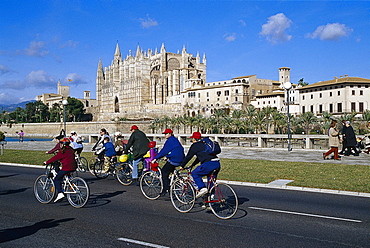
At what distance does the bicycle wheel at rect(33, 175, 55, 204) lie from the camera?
9.44 metres

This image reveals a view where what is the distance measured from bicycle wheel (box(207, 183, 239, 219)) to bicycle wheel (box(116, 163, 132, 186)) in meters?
5.02

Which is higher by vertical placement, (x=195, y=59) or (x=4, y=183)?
(x=195, y=59)

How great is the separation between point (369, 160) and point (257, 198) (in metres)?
11.2

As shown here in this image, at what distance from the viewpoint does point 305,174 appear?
14.1m

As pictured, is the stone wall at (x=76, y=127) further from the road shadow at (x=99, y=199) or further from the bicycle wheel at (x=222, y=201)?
the bicycle wheel at (x=222, y=201)

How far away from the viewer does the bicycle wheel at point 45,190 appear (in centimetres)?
944

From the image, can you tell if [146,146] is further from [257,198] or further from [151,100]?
[151,100]

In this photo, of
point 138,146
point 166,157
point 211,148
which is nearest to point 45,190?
point 138,146

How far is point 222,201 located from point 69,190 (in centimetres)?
400

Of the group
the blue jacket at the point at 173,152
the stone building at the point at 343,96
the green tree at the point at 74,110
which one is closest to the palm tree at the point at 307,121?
the stone building at the point at 343,96

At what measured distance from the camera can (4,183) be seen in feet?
42.8

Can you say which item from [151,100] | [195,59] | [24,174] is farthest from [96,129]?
[24,174]

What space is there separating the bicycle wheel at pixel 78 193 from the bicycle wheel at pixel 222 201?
3.18m

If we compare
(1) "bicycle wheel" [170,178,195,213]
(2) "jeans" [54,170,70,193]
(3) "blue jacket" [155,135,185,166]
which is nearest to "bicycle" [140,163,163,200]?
(3) "blue jacket" [155,135,185,166]
